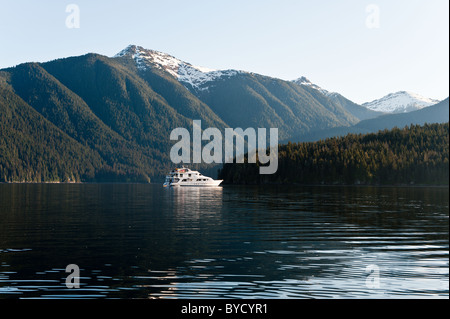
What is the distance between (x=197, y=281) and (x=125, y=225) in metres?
33.5

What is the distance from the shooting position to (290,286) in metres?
29.2

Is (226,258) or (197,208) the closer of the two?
(226,258)

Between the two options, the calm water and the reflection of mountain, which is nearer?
the calm water

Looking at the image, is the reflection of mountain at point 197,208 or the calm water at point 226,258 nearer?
the calm water at point 226,258

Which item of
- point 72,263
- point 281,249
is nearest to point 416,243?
point 281,249

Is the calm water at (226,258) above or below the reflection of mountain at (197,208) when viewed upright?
below

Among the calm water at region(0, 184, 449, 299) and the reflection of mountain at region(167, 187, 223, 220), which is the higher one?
the reflection of mountain at region(167, 187, 223, 220)

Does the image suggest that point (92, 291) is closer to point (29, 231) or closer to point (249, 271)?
point (249, 271)

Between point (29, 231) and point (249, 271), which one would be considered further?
point (29, 231)

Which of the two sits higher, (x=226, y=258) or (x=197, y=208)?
(x=197, y=208)
